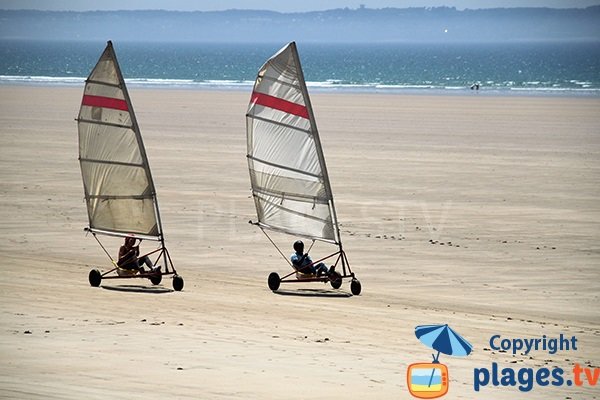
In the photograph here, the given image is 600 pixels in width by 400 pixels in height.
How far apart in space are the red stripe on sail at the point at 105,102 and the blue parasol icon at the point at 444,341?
510 cm

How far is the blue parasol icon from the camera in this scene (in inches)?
461

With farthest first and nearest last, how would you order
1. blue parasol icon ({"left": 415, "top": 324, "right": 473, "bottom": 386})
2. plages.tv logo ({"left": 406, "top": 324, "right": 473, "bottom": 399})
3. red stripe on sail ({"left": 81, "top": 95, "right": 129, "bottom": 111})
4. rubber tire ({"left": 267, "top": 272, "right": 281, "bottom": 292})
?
red stripe on sail ({"left": 81, "top": 95, "right": 129, "bottom": 111}) < rubber tire ({"left": 267, "top": 272, "right": 281, "bottom": 292}) < blue parasol icon ({"left": 415, "top": 324, "right": 473, "bottom": 386}) < plages.tv logo ({"left": 406, "top": 324, "right": 473, "bottom": 399})

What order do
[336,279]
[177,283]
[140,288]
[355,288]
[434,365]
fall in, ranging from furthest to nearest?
[336,279] → [140,288] → [355,288] → [177,283] → [434,365]

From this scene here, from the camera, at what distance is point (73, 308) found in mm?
13188

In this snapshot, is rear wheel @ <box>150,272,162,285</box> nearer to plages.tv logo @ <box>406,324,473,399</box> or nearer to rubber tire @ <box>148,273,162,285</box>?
rubber tire @ <box>148,273,162,285</box>

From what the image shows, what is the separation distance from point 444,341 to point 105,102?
5.92 metres

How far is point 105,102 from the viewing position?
1548 cm

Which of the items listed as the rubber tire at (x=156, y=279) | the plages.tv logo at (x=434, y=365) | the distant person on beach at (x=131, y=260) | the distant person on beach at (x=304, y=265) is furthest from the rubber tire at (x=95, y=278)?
the plages.tv logo at (x=434, y=365)

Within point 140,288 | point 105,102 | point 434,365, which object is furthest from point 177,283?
point 434,365

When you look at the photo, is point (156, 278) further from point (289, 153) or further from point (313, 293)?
point (289, 153)

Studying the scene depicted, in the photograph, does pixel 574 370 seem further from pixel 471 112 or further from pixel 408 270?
pixel 471 112

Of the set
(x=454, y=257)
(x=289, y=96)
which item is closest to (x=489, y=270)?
(x=454, y=257)

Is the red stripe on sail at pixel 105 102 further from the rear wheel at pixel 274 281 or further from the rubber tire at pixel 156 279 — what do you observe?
the rear wheel at pixel 274 281

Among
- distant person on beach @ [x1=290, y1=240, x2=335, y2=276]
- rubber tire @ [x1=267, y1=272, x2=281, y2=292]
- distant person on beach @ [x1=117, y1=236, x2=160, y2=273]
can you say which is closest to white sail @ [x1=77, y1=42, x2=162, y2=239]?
distant person on beach @ [x1=117, y1=236, x2=160, y2=273]
